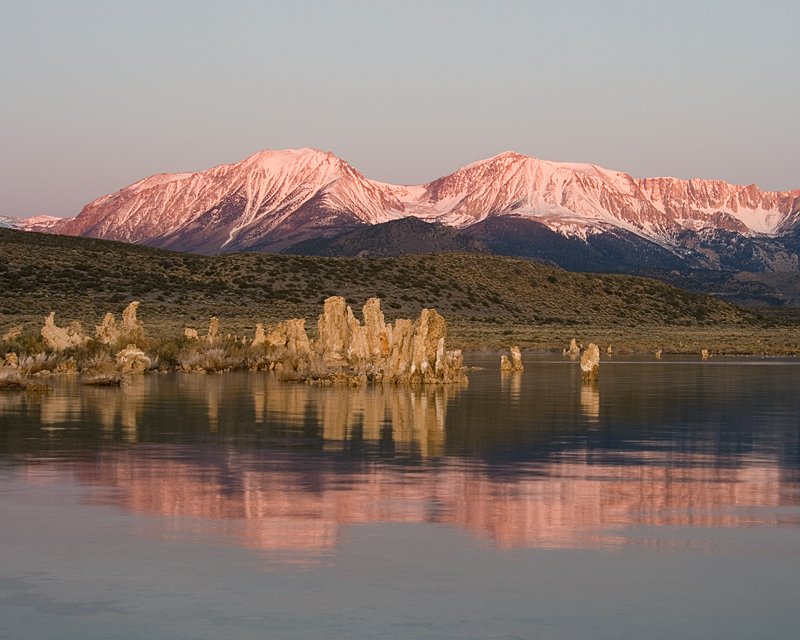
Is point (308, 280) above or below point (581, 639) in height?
above

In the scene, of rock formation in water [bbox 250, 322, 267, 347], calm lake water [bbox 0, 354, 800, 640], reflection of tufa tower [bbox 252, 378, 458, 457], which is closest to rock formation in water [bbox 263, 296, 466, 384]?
reflection of tufa tower [bbox 252, 378, 458, 457]

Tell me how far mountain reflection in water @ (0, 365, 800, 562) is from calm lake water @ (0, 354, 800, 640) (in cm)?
5

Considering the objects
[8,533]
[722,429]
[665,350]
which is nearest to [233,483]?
[8,533]

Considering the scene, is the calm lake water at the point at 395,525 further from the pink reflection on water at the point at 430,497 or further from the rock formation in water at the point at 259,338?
the rock formation in water at the point at 259,338

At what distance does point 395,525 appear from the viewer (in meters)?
13.2

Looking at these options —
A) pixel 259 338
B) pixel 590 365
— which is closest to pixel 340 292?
pixel 259 338

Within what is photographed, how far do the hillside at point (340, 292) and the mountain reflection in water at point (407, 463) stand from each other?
4169 cm

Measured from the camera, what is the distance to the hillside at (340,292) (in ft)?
290

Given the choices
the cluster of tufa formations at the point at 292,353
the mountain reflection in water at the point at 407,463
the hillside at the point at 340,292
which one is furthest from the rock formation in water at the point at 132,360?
the hillside at the point at 340,292

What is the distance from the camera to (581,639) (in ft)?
29.8

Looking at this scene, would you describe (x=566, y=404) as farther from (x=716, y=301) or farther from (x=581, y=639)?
(x=716, y=301)

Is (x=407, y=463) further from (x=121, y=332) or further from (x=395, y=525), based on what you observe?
(x=121, y=332)

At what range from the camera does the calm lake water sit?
9711 mm

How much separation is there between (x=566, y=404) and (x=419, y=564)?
18089mm
